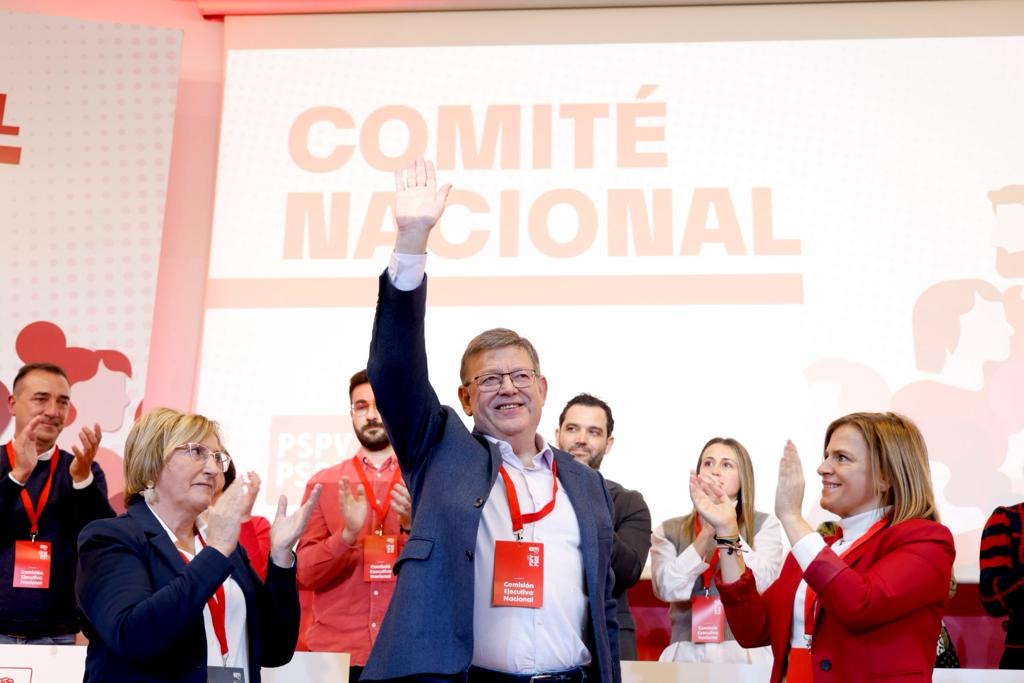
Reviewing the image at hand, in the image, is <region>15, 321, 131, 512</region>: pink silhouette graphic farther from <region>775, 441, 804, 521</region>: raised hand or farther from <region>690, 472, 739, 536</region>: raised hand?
<region>775, 441, 804, 521</region>: raised hand

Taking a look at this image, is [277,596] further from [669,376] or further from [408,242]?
[669,376]

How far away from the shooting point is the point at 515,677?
2.20m

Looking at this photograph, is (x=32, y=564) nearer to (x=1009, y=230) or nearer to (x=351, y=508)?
(x=351, y=508)

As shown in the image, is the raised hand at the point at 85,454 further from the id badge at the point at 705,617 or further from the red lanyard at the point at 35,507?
the id badge at the point at 705,617

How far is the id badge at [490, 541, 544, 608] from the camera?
2234 mm

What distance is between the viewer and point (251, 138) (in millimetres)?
5316

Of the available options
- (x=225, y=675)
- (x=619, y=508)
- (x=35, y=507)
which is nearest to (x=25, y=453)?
(x=35, y=507)

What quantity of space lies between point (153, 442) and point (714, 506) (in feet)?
4.98

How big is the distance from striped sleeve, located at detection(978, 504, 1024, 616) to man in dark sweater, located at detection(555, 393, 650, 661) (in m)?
1.08

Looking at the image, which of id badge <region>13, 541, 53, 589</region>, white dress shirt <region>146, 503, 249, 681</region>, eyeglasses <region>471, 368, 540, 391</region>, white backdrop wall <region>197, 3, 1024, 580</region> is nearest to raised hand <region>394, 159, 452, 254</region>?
eyeglasses <region>471, 368, 540, 391</region>

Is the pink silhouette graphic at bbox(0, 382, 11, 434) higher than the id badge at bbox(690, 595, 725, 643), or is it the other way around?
the pink silhouette graphic at bbox(0, 382, 11, 434)

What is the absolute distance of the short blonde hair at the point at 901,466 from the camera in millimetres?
2693

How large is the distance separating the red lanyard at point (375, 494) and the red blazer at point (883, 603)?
5.68 feet

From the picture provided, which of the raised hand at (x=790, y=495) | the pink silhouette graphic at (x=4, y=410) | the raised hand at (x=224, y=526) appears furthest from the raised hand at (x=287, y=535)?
the pink silhouette graphic at (x=4, y=410)
